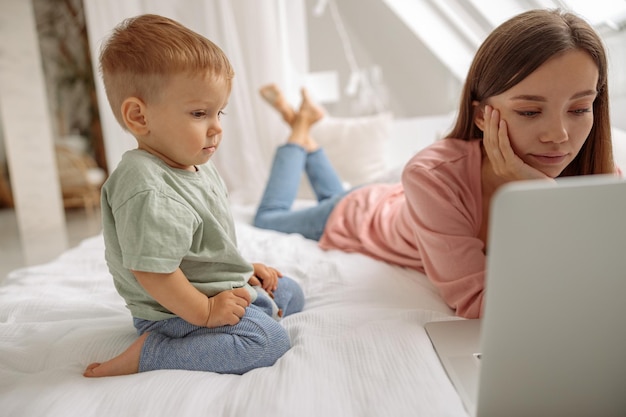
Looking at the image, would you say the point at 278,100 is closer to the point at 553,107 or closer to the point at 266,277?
the point at 266,277

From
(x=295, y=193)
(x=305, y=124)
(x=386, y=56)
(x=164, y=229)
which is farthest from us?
(x=386, y=56)

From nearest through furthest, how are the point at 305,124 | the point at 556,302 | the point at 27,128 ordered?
the point at 556,302 → the point at 305,124 → the point at 27,128

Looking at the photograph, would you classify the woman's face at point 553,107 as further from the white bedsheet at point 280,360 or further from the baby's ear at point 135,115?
the baby's ear at point 135,115

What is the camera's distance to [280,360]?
0.95 metres

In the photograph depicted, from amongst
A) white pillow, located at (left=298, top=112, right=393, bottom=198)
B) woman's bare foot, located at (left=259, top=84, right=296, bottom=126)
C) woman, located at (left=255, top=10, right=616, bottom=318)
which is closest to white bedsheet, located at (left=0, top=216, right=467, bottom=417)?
woman, located at (left=255, top=10, right=616, bottom=318)

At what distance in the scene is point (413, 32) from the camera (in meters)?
3.21

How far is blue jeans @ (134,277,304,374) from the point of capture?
94 centimetres

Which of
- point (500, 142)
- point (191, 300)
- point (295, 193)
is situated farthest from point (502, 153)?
point (295, 193)

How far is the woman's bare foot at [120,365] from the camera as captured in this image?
3.07 feet

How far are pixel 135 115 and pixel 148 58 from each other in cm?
10

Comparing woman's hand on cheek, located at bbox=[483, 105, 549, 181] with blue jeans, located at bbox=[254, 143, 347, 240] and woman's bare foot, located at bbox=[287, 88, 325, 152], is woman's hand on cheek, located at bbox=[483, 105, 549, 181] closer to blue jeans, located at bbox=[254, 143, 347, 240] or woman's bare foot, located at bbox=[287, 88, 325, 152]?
blue jeans, located at bbox=[254, 143, 347, 240]

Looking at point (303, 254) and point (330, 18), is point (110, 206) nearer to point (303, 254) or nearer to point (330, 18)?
point (303, 254)

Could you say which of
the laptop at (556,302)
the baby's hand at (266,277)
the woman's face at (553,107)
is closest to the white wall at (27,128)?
the baby's hand at (266,277)

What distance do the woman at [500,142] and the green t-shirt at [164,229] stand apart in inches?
17.2
